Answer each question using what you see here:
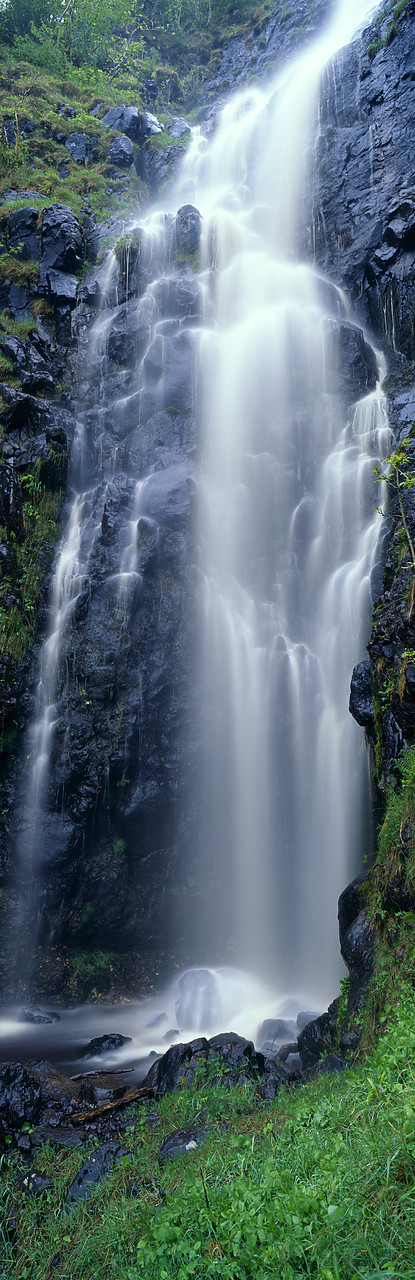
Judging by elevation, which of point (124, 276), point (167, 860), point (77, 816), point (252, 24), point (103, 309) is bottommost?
point (167, 860)

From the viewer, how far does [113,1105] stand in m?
6.43

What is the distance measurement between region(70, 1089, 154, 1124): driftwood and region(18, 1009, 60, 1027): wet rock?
3.32 m

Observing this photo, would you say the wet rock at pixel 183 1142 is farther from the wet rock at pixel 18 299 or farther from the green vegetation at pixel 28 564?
the wet rock at pixel 18 299

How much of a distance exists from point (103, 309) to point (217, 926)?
15354 mm

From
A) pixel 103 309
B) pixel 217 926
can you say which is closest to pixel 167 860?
pixel 217 926

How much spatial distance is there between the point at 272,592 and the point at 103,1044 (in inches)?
320

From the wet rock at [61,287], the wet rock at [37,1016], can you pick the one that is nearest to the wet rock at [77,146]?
the wet rock at [61,287]

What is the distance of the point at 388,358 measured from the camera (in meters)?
14.7

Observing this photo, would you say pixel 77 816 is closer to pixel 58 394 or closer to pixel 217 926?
pixel 217 926

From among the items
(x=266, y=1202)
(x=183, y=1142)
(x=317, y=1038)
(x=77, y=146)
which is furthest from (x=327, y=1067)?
(x=77, y=146)

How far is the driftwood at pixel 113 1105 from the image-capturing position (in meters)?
6.26

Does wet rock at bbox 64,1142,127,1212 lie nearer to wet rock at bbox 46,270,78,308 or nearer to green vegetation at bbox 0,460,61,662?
green vegetation at bbox 0,460,61,662

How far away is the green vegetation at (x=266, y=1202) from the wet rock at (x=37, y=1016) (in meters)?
4.61

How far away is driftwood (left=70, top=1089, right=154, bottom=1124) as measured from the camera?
626 centimetres
